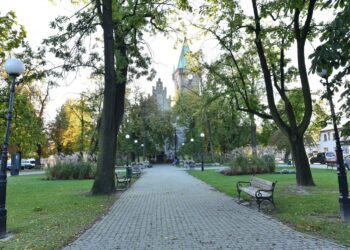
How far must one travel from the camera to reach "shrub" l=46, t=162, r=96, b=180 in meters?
26.8

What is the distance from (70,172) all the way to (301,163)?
1764 centimetres

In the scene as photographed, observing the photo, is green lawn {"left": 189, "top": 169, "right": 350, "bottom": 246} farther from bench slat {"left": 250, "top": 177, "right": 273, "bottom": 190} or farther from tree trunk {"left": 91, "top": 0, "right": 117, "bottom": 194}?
tree trunk {"left": 91, "top": 0, "right": 117, "bottom": 194}

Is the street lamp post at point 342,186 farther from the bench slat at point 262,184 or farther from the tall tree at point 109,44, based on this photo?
the tall tree at point 109,44

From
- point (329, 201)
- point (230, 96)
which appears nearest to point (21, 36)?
point (230, 96)

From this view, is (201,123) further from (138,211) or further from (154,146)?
(138,211)

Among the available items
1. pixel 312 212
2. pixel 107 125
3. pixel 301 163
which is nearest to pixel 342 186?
pixel 312 212

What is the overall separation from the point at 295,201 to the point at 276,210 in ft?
5.69

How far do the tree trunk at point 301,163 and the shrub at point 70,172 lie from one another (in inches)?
635

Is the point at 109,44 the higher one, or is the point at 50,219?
the point at 109,44

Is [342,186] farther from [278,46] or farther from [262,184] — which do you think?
[278,46]

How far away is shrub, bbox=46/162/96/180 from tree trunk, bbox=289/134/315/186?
16118mm

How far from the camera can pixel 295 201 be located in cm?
1145

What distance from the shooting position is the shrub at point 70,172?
87.9ft

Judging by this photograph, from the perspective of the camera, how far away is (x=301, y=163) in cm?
1611
